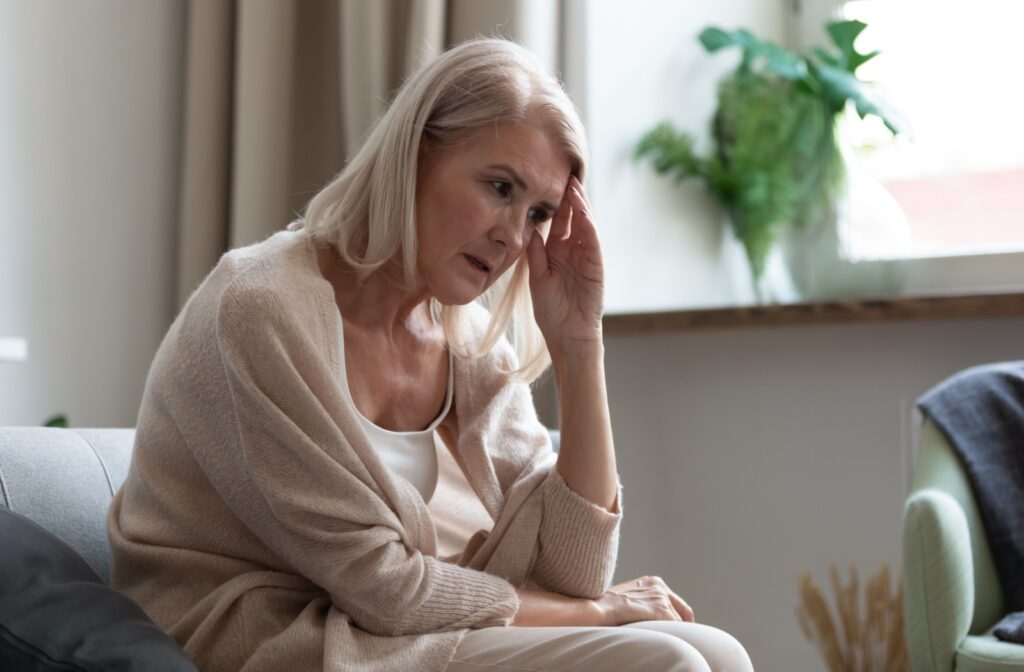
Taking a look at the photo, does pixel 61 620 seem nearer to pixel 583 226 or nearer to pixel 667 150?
pixel 583 226

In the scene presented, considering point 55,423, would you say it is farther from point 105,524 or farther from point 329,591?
point 329,591

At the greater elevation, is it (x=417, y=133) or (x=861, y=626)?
(x=417, y=133)

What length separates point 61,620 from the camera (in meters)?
1.14

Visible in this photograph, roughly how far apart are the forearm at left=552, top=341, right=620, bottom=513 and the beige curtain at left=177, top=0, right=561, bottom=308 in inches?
41.6

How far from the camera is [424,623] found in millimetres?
1329

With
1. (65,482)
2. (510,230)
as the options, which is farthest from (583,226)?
(65,482)

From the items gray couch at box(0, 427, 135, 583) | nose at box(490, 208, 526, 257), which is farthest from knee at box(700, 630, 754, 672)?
gray couch at box(0, 427, 135, 583)

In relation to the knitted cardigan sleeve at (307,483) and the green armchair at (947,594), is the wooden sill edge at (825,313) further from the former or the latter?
the knitted cardigan sleeve at (307,483)

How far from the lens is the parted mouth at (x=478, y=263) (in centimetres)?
150

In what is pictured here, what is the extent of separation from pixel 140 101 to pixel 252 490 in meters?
1.49

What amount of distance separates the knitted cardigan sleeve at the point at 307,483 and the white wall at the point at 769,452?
140 cm

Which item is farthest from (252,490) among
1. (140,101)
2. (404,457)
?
(140,101)

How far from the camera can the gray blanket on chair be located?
202 centimetres

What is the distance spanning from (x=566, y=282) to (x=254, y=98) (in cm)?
121
